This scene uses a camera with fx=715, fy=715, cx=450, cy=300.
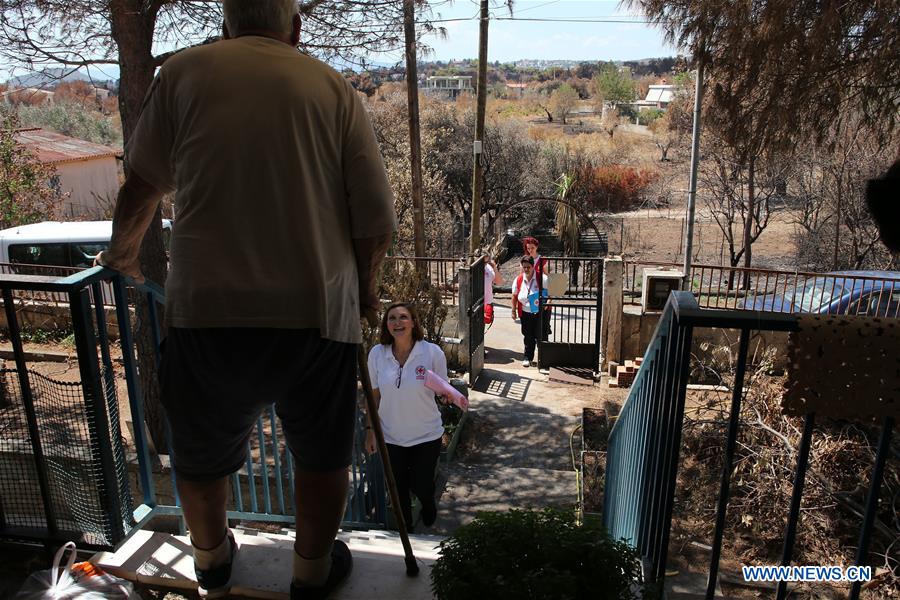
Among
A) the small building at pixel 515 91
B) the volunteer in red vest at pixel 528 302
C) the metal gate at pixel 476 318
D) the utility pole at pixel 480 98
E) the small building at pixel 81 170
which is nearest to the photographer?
the metal gate at pixel 476 318

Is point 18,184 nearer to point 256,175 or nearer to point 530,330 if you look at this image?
point 530,330

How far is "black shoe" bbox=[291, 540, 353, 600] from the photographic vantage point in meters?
2.29

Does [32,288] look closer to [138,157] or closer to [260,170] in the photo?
[138,157]

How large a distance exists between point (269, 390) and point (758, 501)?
454cm

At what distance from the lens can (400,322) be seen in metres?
4.38

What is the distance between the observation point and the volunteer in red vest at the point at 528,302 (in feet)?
32.7

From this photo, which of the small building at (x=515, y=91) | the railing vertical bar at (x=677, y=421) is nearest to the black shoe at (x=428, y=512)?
the railing vertical bar at (x=677, y=421)

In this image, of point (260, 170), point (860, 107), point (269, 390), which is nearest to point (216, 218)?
point (260, 170)

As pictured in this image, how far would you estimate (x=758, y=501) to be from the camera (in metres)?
5.33

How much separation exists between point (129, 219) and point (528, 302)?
26.8 feet

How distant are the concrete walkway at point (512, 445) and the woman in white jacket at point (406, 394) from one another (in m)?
0.95

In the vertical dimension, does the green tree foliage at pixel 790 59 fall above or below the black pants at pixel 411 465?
above

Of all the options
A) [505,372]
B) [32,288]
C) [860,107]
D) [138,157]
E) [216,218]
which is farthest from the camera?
[505,372]

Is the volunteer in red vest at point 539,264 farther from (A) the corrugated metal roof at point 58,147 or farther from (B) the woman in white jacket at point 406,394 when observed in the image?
(A) the corrugated metal roof at point 58,147
